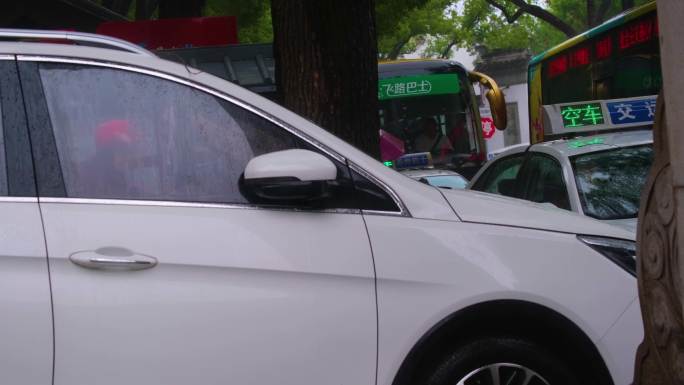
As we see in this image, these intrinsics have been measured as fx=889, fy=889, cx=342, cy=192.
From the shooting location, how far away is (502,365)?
3.24 metres

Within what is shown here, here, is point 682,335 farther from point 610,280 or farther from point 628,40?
point 628,40

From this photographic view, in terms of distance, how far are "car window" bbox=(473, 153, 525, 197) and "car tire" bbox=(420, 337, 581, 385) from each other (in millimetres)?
3728

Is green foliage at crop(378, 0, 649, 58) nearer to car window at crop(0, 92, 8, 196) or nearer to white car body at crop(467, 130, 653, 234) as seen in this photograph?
white car body at crop(467, 130, 653, 234)

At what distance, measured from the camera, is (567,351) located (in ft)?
10.8

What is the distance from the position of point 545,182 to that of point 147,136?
3935 millimetres

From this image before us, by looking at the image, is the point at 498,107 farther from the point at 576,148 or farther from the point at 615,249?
the point at 615,249

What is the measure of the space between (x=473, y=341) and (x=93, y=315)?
1.34m

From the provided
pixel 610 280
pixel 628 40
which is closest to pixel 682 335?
pixel 610 280

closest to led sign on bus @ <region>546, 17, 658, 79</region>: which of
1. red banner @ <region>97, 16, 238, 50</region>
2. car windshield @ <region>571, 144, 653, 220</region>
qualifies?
car windshield @ <region>571, 144, 653, 220</region>

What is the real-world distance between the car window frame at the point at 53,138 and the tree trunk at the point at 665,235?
1043 mm

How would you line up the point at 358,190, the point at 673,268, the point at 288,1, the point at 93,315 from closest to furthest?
the point at 673,268
the point at 93,315
the point at 358,190
the point at 288,1

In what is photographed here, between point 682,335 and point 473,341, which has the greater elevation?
point 682,335

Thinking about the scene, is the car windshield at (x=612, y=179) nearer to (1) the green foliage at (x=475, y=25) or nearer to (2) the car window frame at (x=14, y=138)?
(2) the car window frame at (x=14, y=138)

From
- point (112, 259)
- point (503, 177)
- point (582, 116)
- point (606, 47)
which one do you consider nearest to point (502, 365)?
point (112, 259)
